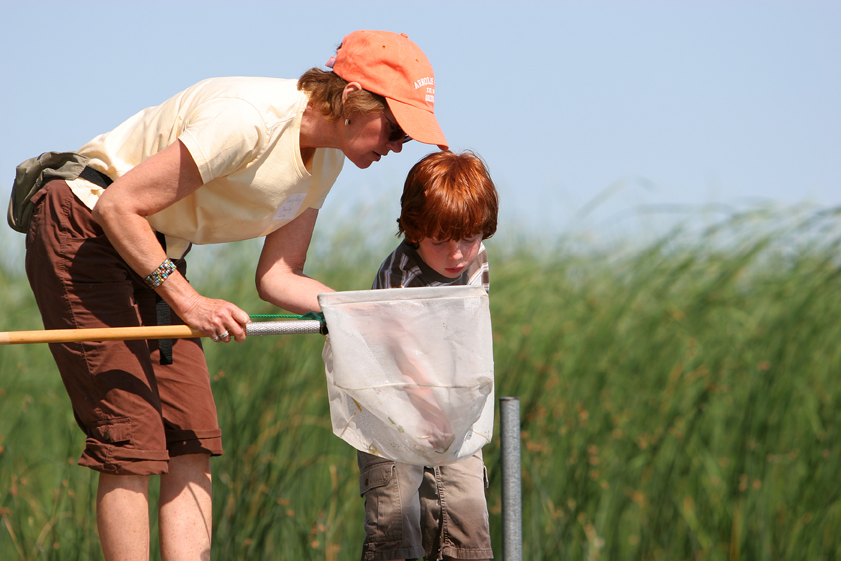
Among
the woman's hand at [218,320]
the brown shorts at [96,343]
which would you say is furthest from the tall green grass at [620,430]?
the woman's hand at [218,320]

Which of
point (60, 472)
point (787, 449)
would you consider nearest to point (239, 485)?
point (60, 472)

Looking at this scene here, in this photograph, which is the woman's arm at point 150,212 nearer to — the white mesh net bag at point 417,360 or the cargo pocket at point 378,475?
the white mesh net bag at point 417,360

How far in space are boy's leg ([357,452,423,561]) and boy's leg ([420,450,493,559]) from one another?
1.9 inches

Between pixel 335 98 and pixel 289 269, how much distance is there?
54cm

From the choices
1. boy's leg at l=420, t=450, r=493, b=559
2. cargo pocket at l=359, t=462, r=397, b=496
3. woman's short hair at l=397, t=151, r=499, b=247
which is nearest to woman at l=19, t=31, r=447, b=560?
woman's short hair at l=397, t=151, r=499, b=247

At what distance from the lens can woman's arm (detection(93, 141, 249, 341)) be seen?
1.61 metres

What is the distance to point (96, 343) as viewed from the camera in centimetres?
172

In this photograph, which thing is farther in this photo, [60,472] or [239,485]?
[60,472]

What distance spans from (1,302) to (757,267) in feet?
15.1

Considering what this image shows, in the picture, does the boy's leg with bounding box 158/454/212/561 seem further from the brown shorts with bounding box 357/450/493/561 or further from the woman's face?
the woman's face

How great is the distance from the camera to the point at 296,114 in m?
1.83

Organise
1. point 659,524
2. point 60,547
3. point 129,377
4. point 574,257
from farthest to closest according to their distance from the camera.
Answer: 1. point 574,257
2. point 659,524
3. point 60,547
4. point 129,377

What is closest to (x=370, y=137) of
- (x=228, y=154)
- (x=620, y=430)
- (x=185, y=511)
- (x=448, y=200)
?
(x=448, y=200)

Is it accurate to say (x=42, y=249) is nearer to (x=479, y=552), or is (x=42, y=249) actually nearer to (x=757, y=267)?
(x=479, y=552)
